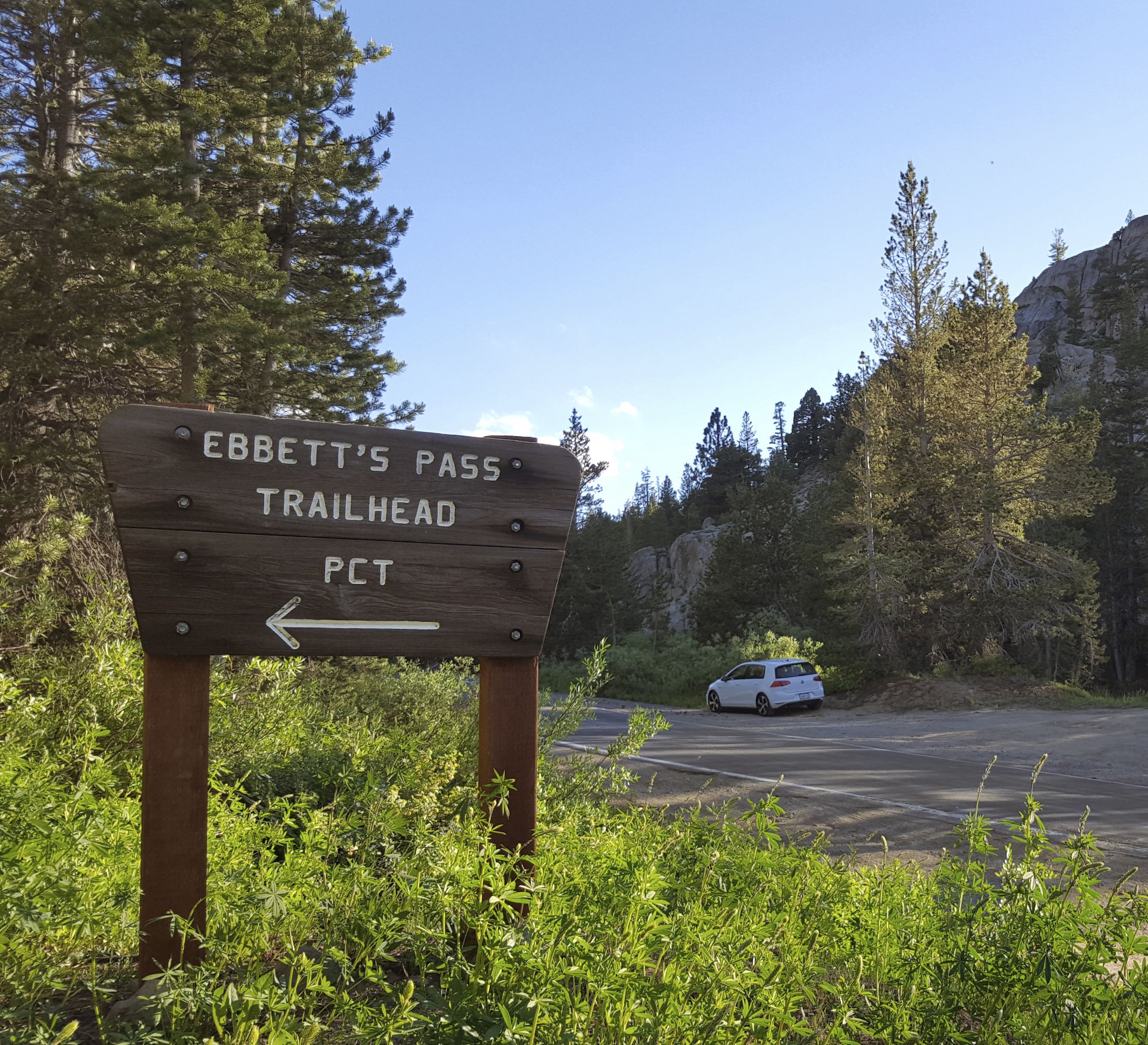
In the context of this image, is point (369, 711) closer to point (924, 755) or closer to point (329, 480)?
point (329, 480)

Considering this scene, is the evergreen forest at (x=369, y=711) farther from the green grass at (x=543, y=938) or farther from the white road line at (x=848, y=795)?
the white road line at (x=848, y=795)

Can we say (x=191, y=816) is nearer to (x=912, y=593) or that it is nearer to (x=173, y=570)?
(x=173, y=570)

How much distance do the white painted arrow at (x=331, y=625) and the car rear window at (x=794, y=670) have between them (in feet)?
63.4

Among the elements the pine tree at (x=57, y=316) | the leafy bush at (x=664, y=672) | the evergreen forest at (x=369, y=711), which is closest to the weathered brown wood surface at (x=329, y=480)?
the evergreen forest at (x=369, y=711)

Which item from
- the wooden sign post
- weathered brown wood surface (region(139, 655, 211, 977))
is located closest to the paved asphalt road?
the wooden sign post

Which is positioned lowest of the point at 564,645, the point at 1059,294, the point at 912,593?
the point at 564,645

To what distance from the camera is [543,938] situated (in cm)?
227

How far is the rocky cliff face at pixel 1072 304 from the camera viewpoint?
79.6 m

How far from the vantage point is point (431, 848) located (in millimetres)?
2748

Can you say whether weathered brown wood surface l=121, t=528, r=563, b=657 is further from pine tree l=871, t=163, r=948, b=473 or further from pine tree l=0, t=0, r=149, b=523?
pine tree l=871, t=163, r=948, b=473

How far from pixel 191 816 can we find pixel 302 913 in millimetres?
493

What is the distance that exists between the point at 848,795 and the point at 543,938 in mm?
7494

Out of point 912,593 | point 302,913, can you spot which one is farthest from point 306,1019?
point 912,593

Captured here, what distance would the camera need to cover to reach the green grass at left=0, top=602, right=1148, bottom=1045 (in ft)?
6.89
